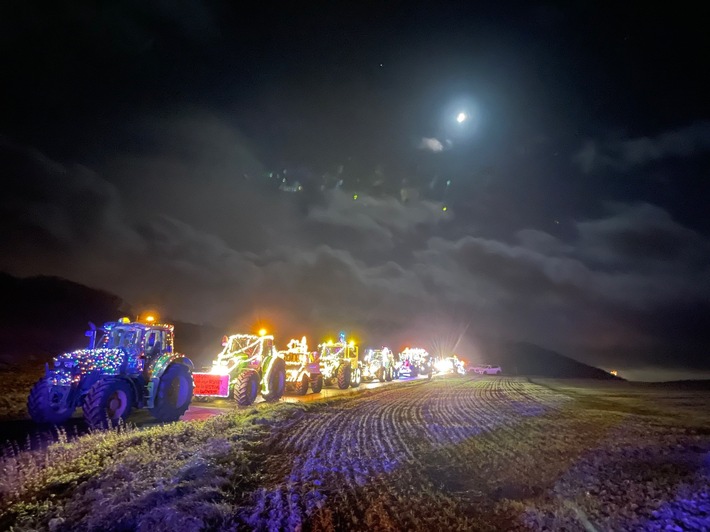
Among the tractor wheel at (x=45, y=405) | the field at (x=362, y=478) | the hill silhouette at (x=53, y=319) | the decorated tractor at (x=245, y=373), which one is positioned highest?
the hill silhouette at (x=53, y=319)

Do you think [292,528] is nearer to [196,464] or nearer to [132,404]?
[196,464]

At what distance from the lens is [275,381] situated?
53.1ft

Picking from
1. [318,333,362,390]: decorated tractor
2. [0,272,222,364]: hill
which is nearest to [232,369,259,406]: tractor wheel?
[318,333,362,390]: decorated tractor

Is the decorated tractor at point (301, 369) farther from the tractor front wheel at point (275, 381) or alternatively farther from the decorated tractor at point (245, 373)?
the decorated tractor at point (245, 373)

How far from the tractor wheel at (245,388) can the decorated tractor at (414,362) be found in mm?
23206

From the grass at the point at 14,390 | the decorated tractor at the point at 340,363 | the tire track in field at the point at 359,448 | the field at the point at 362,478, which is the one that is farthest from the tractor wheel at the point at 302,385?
the grass at the point at 14,390

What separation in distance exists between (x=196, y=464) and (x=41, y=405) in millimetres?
6016

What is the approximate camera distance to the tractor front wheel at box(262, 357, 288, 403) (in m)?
15.7

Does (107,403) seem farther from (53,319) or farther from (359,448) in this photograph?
(53,319)

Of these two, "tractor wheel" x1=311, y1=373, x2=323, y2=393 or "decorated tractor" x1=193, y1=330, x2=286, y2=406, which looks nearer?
"decorated tractor" x1=193, y1=330, x2=286, y2=406

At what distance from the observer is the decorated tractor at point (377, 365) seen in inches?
1172

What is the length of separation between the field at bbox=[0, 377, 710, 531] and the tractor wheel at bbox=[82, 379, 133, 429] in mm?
590

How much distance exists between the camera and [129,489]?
18.1 ft

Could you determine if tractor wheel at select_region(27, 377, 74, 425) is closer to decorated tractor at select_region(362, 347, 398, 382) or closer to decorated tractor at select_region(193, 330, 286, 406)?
decorated tractor at select_region(193, 330, 286, 406)
